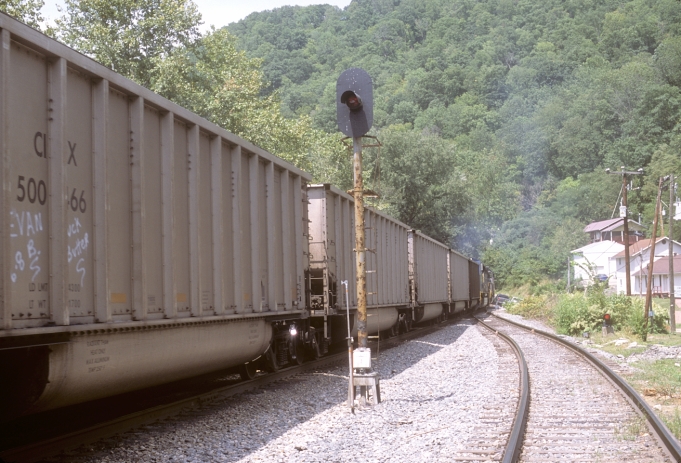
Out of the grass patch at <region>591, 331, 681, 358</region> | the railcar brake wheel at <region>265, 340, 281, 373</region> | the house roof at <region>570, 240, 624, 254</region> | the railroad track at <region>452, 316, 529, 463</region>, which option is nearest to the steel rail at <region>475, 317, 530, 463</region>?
the railroad track at <region>452, 316, 529, 463</region>

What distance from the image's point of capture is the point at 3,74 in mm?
5465

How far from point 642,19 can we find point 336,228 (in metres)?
144

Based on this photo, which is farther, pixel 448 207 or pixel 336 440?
pixel 448 207

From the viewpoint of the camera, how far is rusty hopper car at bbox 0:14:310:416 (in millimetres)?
5691

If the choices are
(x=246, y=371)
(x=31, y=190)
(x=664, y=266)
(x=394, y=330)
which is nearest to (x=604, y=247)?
(x=664, y=266)

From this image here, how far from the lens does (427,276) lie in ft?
85.7

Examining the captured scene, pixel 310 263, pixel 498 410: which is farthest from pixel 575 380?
pixel 310 263

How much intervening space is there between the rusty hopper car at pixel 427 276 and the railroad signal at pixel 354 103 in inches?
497

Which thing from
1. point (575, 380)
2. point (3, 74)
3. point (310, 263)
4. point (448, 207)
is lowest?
point (575, 380)

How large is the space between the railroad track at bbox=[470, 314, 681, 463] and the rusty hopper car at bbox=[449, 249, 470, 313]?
63.7 feet

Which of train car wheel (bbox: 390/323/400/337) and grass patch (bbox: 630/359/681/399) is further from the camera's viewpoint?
train car wheel (bbox: 390/323/400/337)

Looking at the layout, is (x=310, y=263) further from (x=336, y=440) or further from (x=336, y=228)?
(x=336, y=440)

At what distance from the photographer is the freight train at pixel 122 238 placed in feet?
18.8

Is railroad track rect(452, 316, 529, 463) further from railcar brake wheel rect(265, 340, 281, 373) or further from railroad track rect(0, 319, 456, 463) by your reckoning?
railcar brake wheel rect(265, 340, 281, 373)
